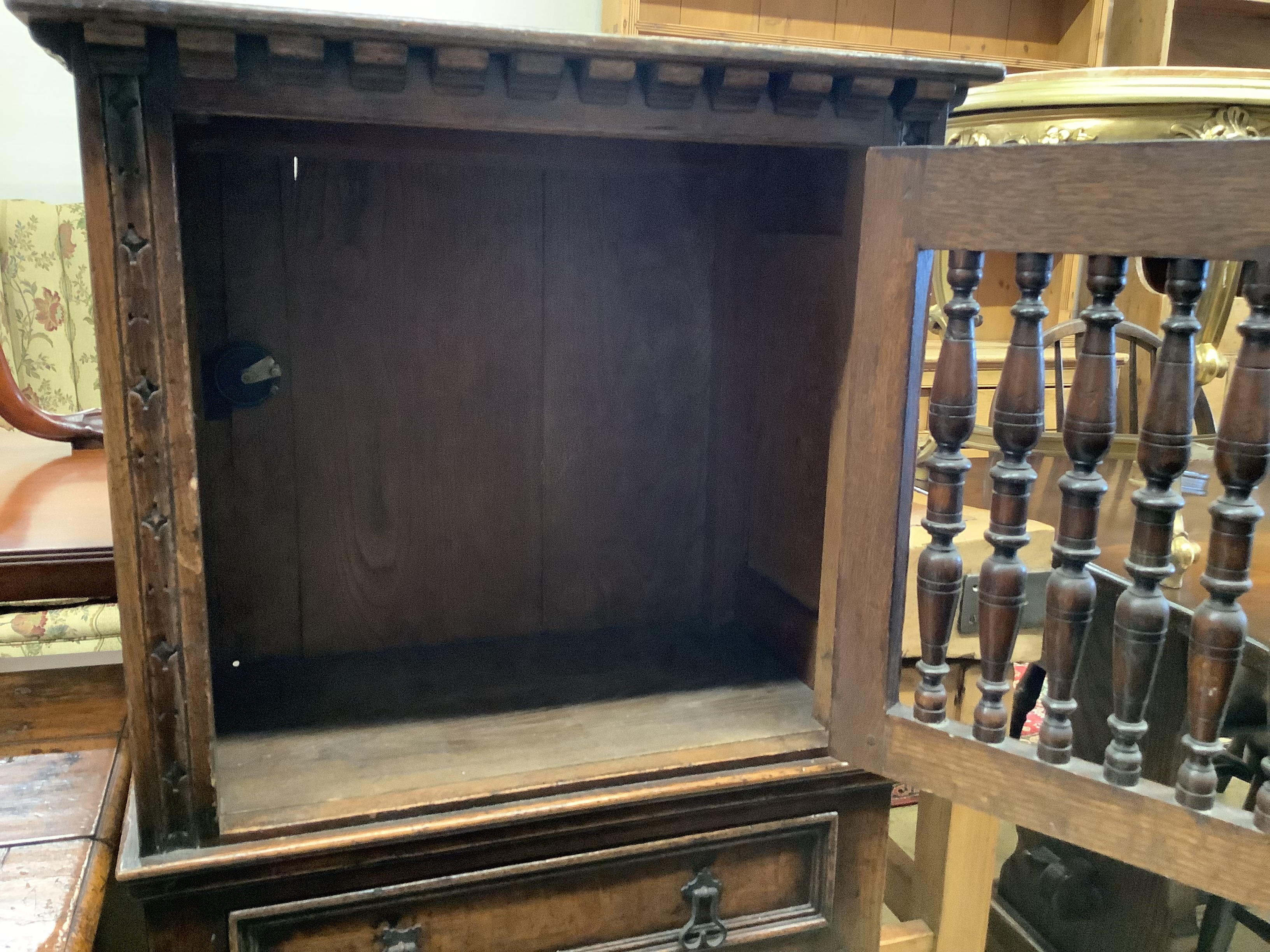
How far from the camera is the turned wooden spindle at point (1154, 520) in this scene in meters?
0.62

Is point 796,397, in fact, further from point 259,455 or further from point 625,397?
point 259,455

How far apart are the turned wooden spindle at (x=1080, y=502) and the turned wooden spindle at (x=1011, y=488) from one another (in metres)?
0.02

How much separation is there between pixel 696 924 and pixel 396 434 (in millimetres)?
568

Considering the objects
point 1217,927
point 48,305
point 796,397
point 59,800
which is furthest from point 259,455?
point 48,305

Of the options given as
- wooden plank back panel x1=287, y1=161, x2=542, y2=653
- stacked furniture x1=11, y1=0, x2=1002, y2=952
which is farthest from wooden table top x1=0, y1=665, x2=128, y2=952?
wooden plank back panel x1=287, y1=161, x2=542, y2=653

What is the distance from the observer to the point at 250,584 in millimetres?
1053

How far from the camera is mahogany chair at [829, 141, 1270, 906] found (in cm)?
61

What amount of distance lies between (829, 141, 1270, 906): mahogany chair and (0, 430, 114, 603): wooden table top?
104cm

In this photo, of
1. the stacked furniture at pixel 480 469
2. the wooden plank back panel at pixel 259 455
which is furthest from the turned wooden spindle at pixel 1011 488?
the wooden plank back panel at pixel 259 455

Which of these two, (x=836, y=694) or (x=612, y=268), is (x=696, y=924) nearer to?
(x=836, y=694)

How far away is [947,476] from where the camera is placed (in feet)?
2.35

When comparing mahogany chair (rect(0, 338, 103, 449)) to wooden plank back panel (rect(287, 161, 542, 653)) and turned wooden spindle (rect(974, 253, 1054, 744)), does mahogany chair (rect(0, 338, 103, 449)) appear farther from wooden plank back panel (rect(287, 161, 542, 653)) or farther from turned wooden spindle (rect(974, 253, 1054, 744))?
turned wooden spindle (rect(974, 253, 1054, 744))

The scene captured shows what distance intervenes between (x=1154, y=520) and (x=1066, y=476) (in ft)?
0.21

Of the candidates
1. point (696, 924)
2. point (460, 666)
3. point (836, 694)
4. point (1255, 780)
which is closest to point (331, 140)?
point (460, 666)
